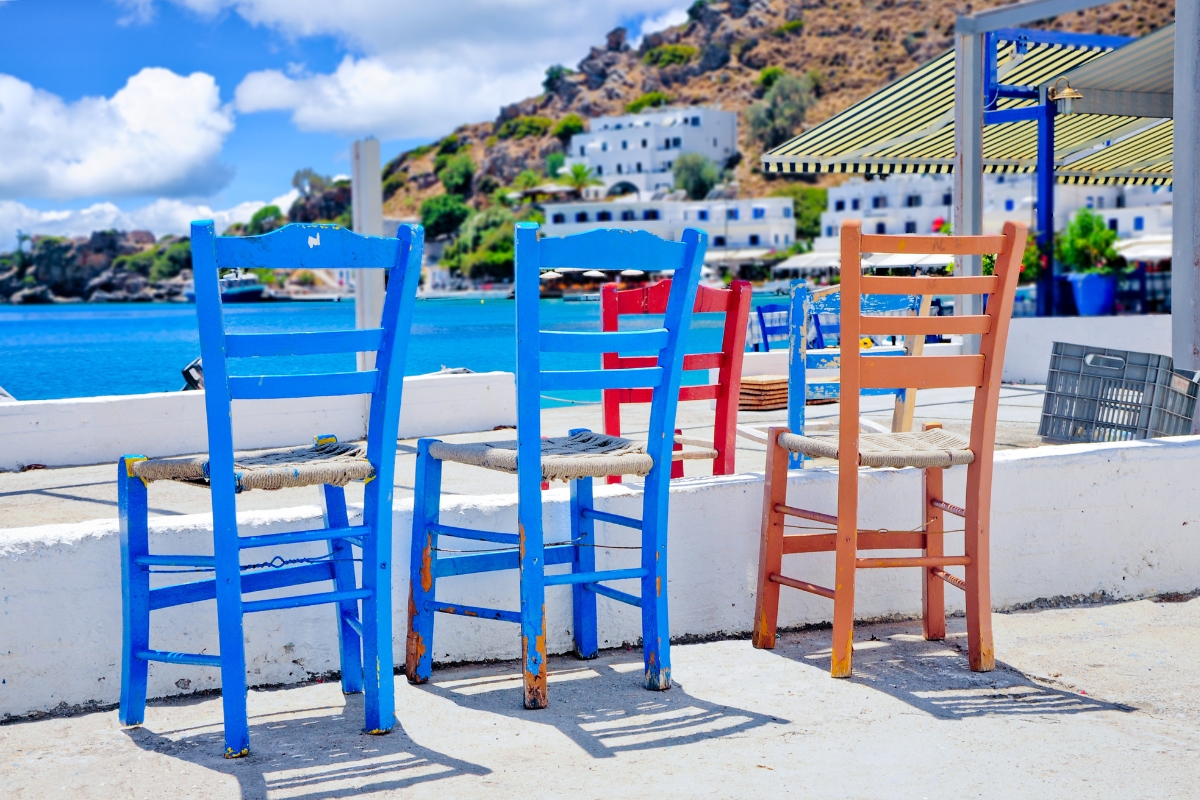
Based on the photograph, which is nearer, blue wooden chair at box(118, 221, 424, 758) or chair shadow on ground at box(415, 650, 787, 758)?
blue wooden chair at box(118, 221, 424, 758)

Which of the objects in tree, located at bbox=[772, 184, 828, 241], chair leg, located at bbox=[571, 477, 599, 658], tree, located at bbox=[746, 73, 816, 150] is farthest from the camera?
tree, located at bbox=[746, 73, 816, 150]

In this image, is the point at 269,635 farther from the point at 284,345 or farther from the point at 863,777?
the point at 863,777

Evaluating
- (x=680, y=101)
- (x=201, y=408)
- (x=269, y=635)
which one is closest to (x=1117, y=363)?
(x=269, y=635)

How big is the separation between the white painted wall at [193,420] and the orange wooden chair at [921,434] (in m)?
4.29

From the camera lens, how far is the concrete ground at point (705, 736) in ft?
7.22

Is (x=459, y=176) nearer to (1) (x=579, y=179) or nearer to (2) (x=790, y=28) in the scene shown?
(1) (x=579, y=179)

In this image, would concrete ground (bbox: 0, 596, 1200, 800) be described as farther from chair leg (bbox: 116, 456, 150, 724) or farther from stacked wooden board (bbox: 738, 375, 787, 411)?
stacked wooden board (bbox: 738, 375, 787, 411)

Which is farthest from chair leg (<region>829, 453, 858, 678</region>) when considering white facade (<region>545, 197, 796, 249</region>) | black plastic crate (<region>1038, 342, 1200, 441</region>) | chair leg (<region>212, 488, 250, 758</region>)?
white facade (<region>545, 197, 796, 249</region>)

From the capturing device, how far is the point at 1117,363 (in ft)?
18.7

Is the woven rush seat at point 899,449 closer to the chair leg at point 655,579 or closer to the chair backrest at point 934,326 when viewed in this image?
the chair backrest at point 934,326

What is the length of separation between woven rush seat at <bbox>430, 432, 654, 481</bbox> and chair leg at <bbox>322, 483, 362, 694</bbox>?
0.86 ft

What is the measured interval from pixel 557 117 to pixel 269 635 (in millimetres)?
160861

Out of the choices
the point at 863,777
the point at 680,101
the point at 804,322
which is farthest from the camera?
the point at 680,101

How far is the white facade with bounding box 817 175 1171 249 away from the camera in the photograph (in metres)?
78.6
